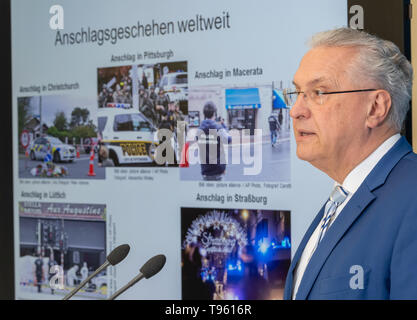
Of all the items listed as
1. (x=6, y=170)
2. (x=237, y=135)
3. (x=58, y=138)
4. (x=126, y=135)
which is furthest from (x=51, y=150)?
(x=237, y=135)

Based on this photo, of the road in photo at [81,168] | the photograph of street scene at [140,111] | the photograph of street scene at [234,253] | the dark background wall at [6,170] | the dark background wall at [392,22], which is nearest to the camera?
the dark background wall at [392,22]

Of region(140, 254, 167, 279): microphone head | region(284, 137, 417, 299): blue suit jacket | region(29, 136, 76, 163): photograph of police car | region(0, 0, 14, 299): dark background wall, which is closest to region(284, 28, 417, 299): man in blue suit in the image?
region(284, 137, 417, 299): blue suit jacket

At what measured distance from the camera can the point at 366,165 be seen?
57.4 inches

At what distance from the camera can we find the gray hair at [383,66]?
147cm

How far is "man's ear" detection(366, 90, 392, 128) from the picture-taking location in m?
1.45

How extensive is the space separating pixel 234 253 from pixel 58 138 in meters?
1.20

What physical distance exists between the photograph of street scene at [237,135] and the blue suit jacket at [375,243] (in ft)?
2.77

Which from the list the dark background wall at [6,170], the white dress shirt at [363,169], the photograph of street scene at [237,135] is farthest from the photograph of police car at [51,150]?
the white dress shirt at [363,169]

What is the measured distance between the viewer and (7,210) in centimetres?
Answer: 296

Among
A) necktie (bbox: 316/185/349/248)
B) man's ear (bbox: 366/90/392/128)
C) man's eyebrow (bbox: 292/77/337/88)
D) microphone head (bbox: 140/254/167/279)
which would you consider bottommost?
microphone head (bbox: 140/254/167/279)

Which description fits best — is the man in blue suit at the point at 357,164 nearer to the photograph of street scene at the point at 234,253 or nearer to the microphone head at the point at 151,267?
the microphone head at the point at 151,267

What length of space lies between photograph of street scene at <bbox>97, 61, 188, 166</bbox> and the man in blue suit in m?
0.98

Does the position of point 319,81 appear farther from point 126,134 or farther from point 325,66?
point 126,134

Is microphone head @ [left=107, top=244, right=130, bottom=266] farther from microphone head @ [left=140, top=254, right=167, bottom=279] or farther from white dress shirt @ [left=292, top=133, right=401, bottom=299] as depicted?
white dress shirt @ [left=292, top=133, right=401, bottom=299]
